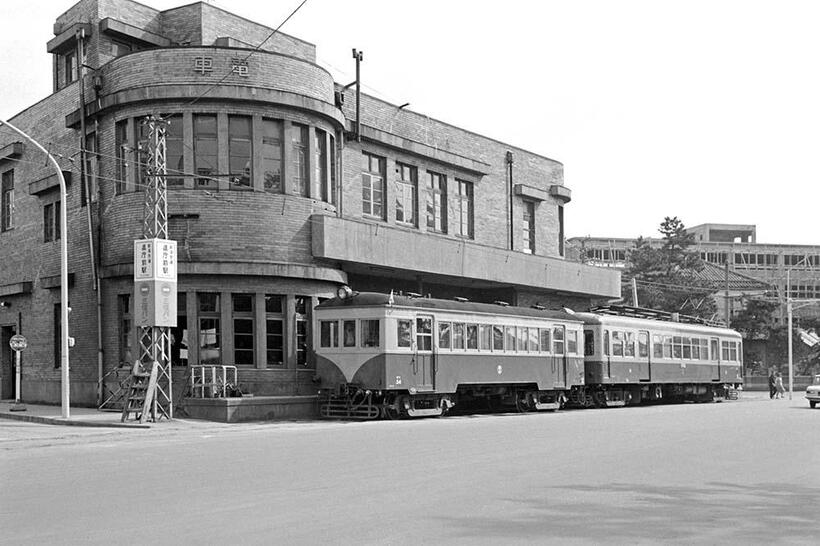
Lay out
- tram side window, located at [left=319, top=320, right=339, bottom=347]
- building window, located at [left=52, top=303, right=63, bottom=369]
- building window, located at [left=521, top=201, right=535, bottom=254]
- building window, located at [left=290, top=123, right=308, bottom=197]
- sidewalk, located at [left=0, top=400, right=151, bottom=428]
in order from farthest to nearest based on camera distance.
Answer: building window, located at [left=521, top=201, right=535, bottom=254]
building window, located at [left=52, top=303, right=63, bottom=369]
building window, located at [left=290, top=123, right=308, bottom=197]
tram side window, located at [left=319, top=320, right=339, bottom=347]
sidewalk, located at [left=0, top=400, right=151, bottom=428]

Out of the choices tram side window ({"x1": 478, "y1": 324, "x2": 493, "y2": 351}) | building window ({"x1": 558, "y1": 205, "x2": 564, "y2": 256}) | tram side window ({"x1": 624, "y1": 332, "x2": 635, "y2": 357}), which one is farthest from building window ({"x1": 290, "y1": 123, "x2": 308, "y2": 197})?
building window ({"x1": 558, "y1": 205, "x2": 564, "y2": 256})

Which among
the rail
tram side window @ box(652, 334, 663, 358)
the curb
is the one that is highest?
tram side window @ box(652, 334, 663, 358)

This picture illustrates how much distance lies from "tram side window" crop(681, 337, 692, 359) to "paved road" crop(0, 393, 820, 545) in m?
20.0

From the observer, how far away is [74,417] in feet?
81.7

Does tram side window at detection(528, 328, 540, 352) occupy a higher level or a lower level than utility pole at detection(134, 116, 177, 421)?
lower

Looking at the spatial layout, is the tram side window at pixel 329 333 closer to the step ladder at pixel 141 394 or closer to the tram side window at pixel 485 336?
the tram side window at pixel 485 336

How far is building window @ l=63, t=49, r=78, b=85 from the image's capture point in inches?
1255

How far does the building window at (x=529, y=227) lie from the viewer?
42.4 metres

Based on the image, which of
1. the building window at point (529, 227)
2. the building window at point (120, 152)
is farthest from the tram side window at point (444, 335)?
the building window at point (529, 227)

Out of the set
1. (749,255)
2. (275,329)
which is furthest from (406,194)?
(749,255)

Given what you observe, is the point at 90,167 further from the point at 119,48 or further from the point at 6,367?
the point at 6,367

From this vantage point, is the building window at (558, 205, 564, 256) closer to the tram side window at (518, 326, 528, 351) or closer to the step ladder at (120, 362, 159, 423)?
the tram side window at (518, 326, 528, 351)

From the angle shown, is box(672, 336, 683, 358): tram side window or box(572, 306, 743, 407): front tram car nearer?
box(572, 306, 743, 407): front tram car

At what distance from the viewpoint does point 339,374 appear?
85.1ft
